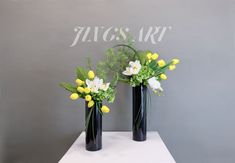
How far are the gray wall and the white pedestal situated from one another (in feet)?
0.69

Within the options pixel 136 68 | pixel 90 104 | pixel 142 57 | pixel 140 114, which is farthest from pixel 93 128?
pixel 142 57

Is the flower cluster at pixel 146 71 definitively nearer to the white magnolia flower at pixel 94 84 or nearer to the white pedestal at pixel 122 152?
the white magnolia flower at pixel 94 84

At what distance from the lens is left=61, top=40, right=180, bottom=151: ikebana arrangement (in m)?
1.09

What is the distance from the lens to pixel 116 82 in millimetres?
1286

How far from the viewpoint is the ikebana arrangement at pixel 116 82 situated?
1095 mm

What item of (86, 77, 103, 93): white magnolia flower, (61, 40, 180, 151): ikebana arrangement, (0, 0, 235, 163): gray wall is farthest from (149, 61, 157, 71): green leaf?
(86, 77, 103, 93): white magnolia flower

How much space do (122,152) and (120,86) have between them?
50 centimetres

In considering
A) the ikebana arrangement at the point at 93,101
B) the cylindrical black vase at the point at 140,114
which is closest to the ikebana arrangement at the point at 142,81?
the cylindrical black vase at the point at 140,114

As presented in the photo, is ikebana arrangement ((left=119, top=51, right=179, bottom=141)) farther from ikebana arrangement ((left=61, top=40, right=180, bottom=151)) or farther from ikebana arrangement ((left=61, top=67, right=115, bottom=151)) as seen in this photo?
ikebana arrangement ((left=61, top=67, right=115, bottom=151))
